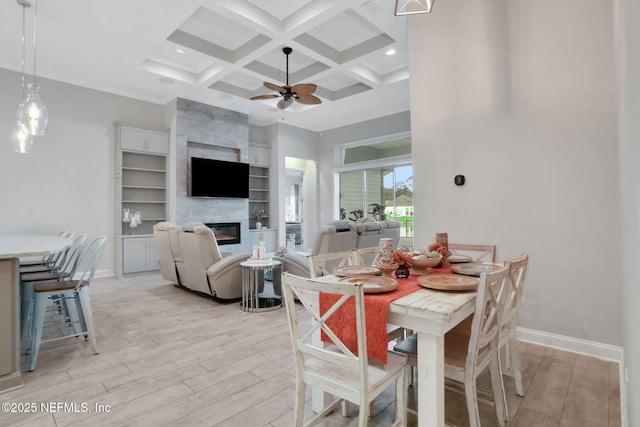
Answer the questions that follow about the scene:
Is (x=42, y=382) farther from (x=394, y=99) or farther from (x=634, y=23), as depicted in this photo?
(x=394, y=99)

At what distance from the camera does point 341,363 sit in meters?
1.36

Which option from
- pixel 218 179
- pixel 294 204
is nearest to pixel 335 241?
pixel 218 179

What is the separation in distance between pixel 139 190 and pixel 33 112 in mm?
3350

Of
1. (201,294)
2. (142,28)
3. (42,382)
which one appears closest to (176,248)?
(201,294)

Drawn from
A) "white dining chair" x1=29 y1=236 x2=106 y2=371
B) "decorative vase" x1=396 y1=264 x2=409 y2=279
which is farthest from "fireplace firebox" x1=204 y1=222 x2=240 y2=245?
"decorative vase" x1=396 y1=264 x2=409 y2=279

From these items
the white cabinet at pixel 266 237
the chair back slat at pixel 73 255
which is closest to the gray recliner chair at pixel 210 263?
the chair back slat at pixel 73 255

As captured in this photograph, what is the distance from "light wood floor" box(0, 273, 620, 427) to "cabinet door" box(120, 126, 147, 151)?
12.8ft

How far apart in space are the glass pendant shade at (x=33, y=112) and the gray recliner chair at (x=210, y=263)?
1.84 metres

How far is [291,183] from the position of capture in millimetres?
9805

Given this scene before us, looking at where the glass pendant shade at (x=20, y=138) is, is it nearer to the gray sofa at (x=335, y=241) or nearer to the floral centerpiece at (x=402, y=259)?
the gray sofa at (x=335, y=241)

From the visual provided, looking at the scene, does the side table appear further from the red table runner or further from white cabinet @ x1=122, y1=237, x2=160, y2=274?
white cabinet @ x1=122, y1=237, x2=160, y2=274

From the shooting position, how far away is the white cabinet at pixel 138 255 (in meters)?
5.89

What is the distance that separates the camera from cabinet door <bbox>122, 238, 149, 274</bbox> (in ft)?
19.3

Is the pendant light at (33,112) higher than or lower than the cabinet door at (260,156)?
lower
